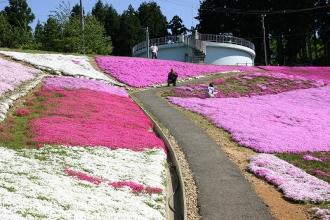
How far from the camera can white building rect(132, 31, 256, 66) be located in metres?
61.1

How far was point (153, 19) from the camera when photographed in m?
113

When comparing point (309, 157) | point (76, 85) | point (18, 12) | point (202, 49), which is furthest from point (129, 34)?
point (309, 157)

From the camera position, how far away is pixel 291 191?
588 inches

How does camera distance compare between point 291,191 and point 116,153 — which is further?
point 116,153

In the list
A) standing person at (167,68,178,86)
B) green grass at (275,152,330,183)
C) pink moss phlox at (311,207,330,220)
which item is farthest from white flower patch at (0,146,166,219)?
standing person at (167,68,178,86)

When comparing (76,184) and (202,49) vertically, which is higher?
(202,49)

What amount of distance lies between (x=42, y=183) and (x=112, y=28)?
96.7 m

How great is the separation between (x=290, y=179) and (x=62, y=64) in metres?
28.5

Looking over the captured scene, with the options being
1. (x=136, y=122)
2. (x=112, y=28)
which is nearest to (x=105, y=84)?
(x=136, y=122)

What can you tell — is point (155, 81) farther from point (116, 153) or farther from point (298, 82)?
point (116, 153)

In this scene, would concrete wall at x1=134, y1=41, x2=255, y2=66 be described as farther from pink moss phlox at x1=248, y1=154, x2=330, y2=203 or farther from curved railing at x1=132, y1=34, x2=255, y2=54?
pink moss phlox at x1=248, y1=154, x2=330, y2=203

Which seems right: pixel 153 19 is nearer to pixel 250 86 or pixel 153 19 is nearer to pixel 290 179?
pixel 250 86

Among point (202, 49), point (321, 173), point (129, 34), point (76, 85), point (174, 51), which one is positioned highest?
point (129, 34)

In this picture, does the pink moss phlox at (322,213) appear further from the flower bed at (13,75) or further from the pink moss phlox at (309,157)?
the flower bed at (13,75)
